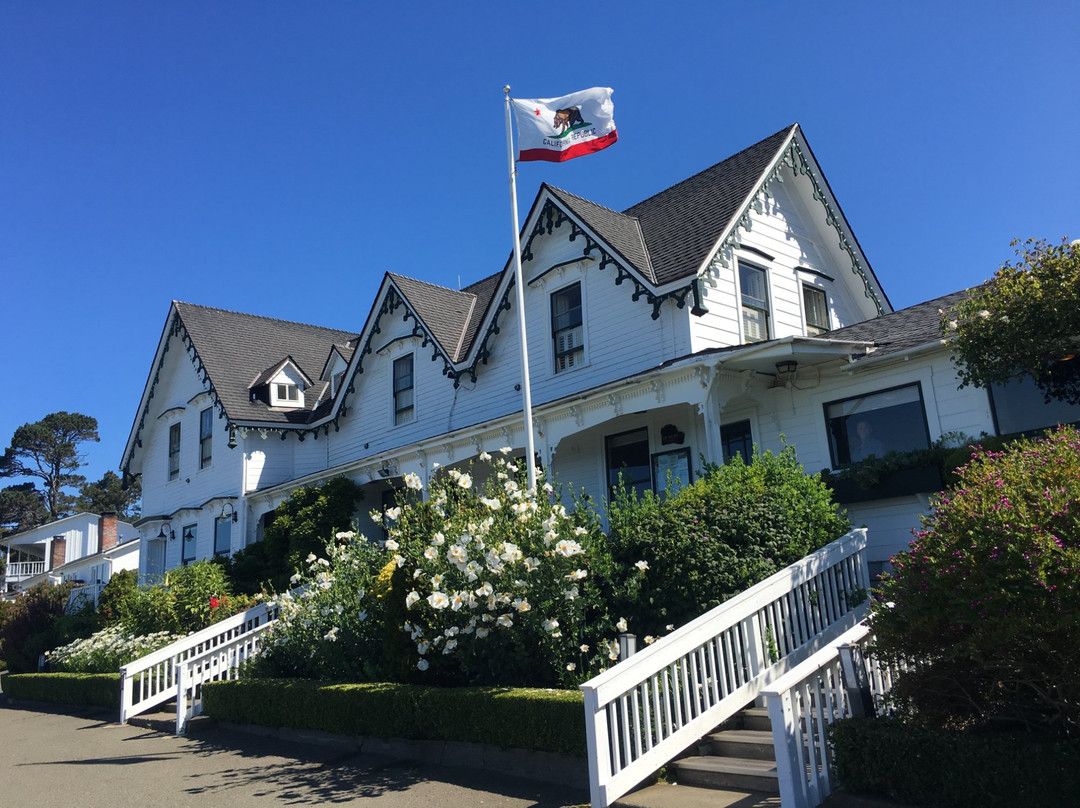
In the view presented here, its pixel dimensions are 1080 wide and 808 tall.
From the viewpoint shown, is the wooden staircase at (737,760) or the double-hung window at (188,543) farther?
the double-hung window at (188,543)

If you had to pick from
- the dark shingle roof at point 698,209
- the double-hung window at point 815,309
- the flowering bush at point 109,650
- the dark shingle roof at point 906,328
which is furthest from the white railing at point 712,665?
the flowering bush at point 109,650

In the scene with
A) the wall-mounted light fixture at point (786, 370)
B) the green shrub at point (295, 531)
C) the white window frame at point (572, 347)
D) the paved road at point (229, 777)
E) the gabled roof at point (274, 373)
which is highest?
the gabled roof at point (274, 373)

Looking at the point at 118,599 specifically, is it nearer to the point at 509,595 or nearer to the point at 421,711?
the point at 421,711

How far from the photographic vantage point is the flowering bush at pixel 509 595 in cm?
871

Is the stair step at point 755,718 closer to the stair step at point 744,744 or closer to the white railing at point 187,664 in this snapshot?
the stair step at point 744,744

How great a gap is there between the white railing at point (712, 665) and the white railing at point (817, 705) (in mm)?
810

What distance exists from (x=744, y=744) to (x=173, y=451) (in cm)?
2573

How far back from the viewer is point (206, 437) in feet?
88.1

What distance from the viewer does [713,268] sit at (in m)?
15.9

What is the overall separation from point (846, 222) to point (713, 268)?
4845 mm

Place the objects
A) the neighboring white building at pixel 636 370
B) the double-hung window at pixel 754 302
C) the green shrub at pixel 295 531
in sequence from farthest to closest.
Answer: the green shrub at pixel 295 531
the double-hung window at pixel 754 302
the neighboring white building at pixel 636 370

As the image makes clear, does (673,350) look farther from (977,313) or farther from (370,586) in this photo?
(370,586)

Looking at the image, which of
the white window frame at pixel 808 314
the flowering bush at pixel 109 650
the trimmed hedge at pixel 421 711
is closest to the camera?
the trimmed hedge at pixel 421 711

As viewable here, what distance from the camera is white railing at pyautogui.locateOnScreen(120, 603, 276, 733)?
1390 centimetres
